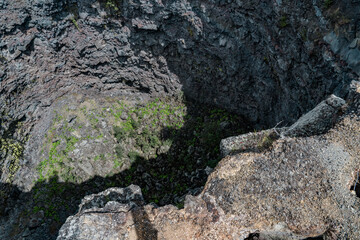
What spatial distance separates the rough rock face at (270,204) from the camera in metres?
4.43

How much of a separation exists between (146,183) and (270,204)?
7.29 metres

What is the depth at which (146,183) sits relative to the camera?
1098 cm

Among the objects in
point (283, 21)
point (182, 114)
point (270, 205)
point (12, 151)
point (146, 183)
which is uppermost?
point (283, 21)

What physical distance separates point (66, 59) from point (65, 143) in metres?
4.46

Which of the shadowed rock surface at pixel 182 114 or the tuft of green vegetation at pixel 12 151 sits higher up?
the shadowed rock surface at pixel 182 114

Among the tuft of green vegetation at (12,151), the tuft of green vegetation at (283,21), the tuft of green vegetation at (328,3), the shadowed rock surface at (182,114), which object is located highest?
the tuft of green vegetation at (328,3)

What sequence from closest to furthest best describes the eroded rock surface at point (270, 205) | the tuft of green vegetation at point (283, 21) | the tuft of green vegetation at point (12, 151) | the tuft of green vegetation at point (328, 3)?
1. the eroded rock surface at point (270, 205)
2. the tuft of green vegetation at point (328, 3)
3. the tuft of green vegetation at point (283, 21)
4. the tuft of green vegetation at point (12, 151)

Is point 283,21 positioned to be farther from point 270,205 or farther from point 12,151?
point 12,151

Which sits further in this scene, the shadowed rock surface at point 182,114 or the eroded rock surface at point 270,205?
the shadowed rock surface at point 182,114

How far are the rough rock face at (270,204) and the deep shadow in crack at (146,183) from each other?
15.3ft

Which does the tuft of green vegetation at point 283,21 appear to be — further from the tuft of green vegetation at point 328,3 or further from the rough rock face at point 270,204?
the rough rock face at point 270,204

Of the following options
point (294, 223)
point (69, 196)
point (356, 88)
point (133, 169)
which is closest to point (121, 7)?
point (133, 169)

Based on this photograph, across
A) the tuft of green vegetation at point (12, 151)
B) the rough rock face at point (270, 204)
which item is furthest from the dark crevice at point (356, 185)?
the tuft of green vegetation at point (12, 151)

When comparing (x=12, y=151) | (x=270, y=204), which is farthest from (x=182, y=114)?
(x=270, y=204)
